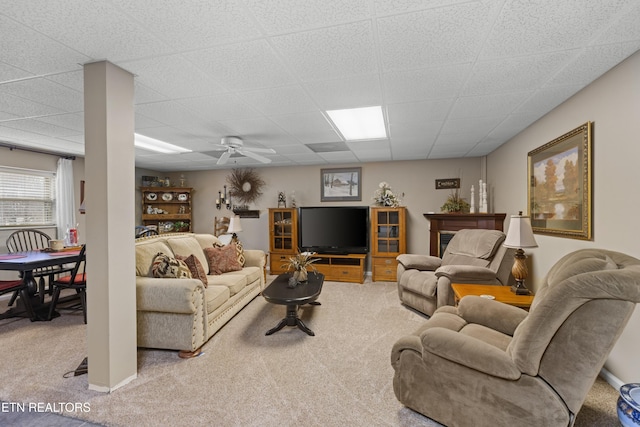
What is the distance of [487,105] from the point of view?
2676mm

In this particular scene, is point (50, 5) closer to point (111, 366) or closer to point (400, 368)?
point (111, 366)

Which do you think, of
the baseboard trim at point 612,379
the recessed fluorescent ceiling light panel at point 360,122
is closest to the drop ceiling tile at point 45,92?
the recessed fluorescent ceiling light panel at point 360,122

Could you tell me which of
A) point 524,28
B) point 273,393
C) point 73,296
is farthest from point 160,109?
point 73,296

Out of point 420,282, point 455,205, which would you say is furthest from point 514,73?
point 455,205

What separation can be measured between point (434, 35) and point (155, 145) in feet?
13.2

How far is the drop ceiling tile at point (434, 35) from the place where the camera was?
1.45 m

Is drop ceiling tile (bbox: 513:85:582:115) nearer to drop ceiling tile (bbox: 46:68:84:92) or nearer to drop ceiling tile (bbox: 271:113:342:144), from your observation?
drop ceiling tile (bbox: 271:113:342:144)

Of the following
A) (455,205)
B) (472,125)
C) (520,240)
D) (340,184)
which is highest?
(472,125)

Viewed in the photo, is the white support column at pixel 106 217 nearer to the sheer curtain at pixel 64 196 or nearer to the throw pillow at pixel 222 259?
the throw pillow at pixel 222 259

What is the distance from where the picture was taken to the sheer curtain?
184 inches

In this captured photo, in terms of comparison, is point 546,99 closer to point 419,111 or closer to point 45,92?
point 419,111

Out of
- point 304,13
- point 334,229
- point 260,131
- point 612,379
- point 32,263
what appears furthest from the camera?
point 334,229

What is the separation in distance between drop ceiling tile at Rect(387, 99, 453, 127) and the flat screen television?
2.40 metres

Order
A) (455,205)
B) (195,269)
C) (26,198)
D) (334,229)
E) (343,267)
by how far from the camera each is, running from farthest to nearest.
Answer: (334,229) → (343,267) → (455,205) → (26,198) → (195,269)
